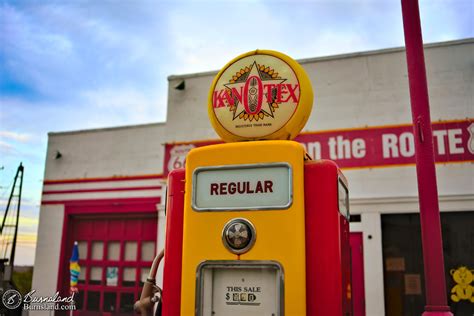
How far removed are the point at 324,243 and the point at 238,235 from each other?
0.53 metres

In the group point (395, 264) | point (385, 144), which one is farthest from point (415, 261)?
point (385, 144)

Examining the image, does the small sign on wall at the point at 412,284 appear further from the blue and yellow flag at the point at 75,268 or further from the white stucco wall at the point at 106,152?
the blue and yellow flag at the point at 75,268

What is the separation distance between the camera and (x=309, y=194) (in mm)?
3160

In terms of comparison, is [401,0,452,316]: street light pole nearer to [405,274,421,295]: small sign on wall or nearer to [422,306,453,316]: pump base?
[422,306,453,316]: pump base

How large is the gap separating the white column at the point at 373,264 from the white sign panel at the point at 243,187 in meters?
4.96

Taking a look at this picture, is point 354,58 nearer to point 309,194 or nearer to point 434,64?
point 434,64

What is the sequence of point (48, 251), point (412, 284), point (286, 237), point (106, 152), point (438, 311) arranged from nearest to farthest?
point (286, 237) < point (438, 311) < point (412, 284) < point (48, 251) < point (106, 152)

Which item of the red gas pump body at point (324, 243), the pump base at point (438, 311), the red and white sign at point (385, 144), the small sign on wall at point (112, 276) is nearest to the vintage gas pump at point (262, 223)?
the red gas pump body at point (324, 243)

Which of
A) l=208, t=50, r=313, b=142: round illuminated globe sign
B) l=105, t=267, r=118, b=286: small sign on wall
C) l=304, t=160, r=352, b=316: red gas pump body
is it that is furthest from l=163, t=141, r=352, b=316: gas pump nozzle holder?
l=105, t=267, r=118, b=286: small sign on wall

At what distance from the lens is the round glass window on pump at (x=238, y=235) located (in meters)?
A: 3.08

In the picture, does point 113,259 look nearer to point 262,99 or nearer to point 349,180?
point 349,180

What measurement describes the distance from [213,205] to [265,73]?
104cm

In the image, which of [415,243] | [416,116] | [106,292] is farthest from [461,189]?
[106,292]

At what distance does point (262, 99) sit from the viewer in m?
3.53
